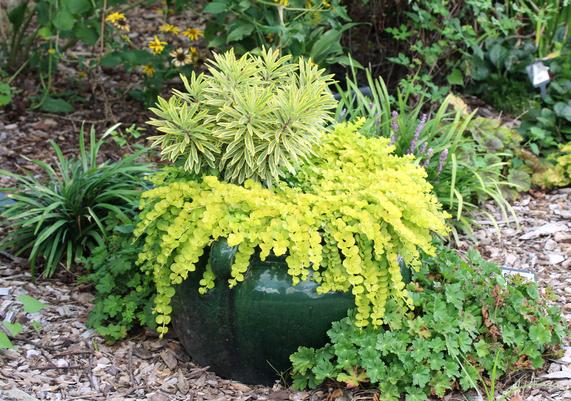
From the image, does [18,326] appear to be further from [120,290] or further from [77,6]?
[77,6]

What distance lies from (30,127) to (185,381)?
248cm

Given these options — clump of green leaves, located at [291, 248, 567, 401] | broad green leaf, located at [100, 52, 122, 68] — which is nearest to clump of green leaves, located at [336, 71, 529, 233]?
clump of green leaves, located at [291, 248, 567, 401]

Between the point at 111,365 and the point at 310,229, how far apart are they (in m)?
1.04

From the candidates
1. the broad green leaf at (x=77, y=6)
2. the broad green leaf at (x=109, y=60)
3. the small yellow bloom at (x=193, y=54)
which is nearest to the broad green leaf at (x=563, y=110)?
the small yellow bloom at (x=193, y=54)

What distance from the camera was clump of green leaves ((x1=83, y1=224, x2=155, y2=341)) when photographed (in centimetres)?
327

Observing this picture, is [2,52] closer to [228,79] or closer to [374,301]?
[228,79]

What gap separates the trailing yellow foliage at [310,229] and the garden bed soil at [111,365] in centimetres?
28

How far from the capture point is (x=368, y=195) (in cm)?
285

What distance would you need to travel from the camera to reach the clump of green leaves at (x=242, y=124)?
2828 millimetres

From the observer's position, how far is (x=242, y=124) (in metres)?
2.83

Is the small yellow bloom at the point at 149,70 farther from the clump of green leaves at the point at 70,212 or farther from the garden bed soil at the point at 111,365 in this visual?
the garden bed soil at the point at 111,365

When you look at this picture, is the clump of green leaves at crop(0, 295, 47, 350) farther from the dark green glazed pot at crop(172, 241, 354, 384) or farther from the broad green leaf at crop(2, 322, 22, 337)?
the dark green glazed pot at crop(172, 241, 354, 384)

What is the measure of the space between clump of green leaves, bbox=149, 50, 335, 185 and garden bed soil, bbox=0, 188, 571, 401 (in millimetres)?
799

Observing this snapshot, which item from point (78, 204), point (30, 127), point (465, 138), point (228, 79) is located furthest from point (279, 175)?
point (30, 127)
